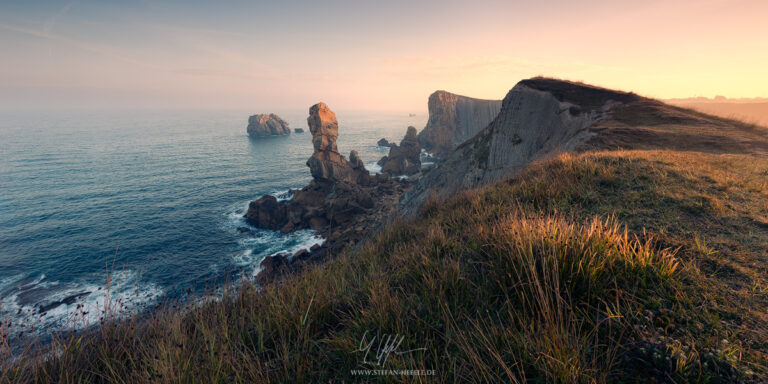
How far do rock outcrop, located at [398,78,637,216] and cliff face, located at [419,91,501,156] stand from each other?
226 ft

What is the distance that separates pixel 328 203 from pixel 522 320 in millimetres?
38541

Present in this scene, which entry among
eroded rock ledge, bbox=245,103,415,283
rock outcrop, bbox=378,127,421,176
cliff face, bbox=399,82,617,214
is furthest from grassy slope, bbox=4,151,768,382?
rock outcrop, bbox=378,127,421,176

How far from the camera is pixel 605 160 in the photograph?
819 centimetres

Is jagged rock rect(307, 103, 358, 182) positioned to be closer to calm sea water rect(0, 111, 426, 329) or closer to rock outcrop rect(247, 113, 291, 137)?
calm sea water rect(0, 111, 426, 329)

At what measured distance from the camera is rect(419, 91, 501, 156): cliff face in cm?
9606

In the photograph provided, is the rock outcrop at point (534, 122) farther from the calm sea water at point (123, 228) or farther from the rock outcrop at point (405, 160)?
the rock outcrop at point (405, 160)

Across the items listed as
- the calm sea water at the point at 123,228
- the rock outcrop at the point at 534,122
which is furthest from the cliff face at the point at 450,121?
the rock outcrop at the point at 534,122

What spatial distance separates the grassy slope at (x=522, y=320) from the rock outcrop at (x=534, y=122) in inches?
579

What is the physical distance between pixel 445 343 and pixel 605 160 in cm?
864

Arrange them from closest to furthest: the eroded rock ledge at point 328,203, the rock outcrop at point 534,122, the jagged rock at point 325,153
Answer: the rock outcrop at point 534,122 < the eroded rock ledge at point 328,203 < the jagged rock at point 325,153

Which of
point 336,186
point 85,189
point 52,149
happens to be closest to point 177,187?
point 85,189
